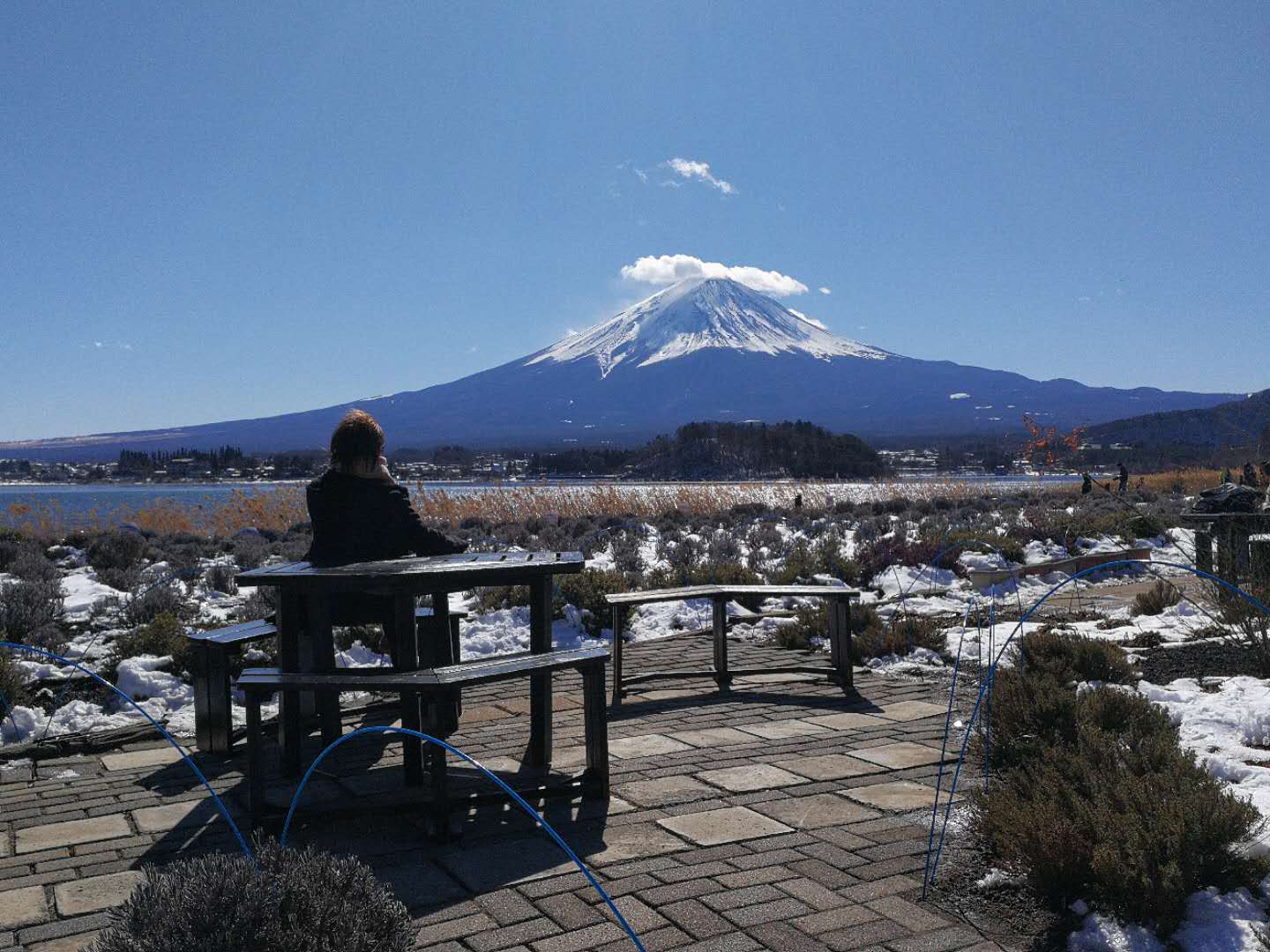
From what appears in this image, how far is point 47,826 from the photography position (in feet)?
12.3

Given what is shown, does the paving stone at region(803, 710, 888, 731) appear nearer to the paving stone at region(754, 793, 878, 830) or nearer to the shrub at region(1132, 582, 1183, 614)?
the paving stone at region(754, 793, 878, 830)

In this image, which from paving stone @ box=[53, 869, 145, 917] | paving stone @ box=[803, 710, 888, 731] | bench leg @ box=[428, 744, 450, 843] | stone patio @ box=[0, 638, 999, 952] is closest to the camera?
stone patio @ box=[0, 638, 999, 952]

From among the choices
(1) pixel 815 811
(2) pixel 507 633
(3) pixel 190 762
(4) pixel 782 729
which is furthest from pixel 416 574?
(2) pixel 507 633

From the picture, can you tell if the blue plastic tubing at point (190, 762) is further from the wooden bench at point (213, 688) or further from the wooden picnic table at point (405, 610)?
the wooden picnic table at point (405, 610)

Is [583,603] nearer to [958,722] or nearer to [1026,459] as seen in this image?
[958,722]

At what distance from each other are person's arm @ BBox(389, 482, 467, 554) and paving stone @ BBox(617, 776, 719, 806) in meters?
1.42

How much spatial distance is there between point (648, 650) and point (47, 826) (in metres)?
4.24

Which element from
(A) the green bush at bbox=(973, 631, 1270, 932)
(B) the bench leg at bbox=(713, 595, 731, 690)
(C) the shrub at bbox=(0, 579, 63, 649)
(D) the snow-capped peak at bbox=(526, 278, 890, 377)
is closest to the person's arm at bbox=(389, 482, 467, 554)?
(B) the bench leg at bbox=(713, 595, 731, 690)

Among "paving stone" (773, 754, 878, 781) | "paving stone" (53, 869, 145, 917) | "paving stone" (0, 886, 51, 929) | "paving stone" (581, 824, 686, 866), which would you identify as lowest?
"paving stone" (773, 754, 878, 781)

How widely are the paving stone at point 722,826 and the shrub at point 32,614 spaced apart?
5150 mm

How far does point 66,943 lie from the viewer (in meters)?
2.75

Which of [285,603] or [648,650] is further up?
[285,603]

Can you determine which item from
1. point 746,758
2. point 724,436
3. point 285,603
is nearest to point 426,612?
point 285,603

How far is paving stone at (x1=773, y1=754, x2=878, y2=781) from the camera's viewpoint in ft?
14.0
